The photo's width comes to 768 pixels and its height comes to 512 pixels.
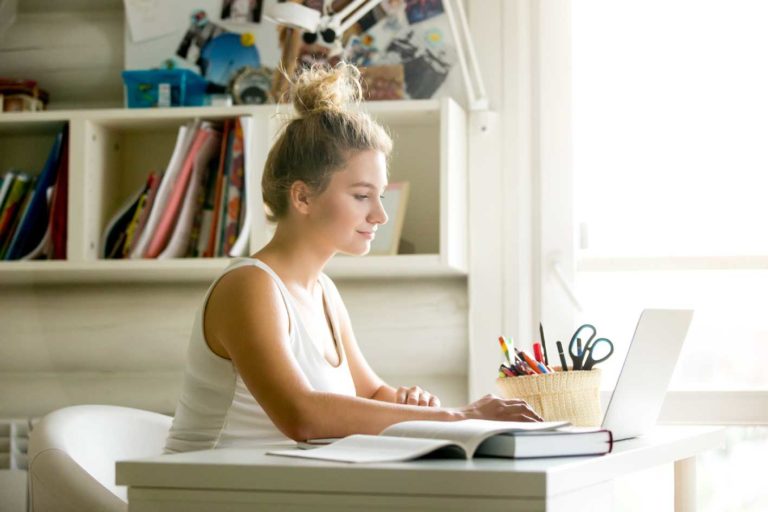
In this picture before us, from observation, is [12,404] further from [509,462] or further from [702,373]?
[509,462]

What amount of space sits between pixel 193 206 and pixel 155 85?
1.12 ft

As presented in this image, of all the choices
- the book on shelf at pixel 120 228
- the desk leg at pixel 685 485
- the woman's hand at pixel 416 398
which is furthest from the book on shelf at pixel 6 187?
the desk leg at pixel 685 485

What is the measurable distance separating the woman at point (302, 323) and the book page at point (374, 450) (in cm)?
23

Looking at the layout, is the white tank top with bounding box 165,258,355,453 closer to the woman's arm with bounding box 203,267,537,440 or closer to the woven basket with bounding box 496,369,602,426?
the woman's arm with bounding box 203,267,537,440

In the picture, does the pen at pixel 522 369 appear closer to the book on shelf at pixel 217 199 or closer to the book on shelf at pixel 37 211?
the book on shelf at pixel 217 199

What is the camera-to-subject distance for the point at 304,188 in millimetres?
1938

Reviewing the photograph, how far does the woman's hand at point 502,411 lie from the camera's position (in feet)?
4.79

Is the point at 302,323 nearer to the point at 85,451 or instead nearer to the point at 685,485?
the point at 85,451

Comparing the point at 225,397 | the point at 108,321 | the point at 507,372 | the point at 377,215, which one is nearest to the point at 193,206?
the point at 108,321

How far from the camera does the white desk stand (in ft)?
3.52

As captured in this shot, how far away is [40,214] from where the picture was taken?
105 inches

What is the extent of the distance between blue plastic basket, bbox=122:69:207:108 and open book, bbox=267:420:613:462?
1569mm

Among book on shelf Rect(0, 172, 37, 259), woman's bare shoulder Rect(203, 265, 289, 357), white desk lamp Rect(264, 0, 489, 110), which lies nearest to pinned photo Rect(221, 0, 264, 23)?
white desk lamp Rect(264, 0, 489, 110)

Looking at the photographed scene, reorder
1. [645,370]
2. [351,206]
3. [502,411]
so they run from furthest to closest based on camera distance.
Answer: [351,206] → [645,370] → [502,411]
